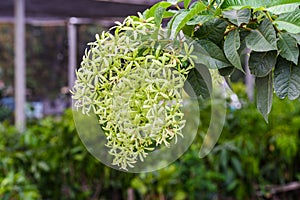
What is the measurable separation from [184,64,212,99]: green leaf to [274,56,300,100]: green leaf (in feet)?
0.32

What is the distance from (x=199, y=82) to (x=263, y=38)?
0.12 m

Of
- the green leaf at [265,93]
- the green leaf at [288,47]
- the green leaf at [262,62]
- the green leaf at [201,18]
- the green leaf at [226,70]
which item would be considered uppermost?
the green leaf at [201,18]

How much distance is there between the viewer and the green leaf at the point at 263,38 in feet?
1.97

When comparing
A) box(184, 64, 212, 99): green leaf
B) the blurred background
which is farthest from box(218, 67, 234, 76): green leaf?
the blurred background

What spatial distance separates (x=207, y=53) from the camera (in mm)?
637

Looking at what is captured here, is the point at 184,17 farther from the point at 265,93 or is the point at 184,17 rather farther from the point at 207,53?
the point at 265,93

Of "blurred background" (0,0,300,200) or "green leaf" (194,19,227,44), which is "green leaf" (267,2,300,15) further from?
"blurred background" (0,0,300,200)

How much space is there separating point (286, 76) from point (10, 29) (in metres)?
4.30

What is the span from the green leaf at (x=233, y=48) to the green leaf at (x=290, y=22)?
5 cm

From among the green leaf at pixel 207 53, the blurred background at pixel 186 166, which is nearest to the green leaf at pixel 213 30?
the green leaf at pixel 207 53

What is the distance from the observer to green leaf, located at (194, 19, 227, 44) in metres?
0.63

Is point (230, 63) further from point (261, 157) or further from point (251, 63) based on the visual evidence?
point (261, 157)

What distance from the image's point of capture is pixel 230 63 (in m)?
0.65

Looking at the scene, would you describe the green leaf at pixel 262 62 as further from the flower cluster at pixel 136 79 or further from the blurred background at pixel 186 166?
the blurred background at pixel 186 166
